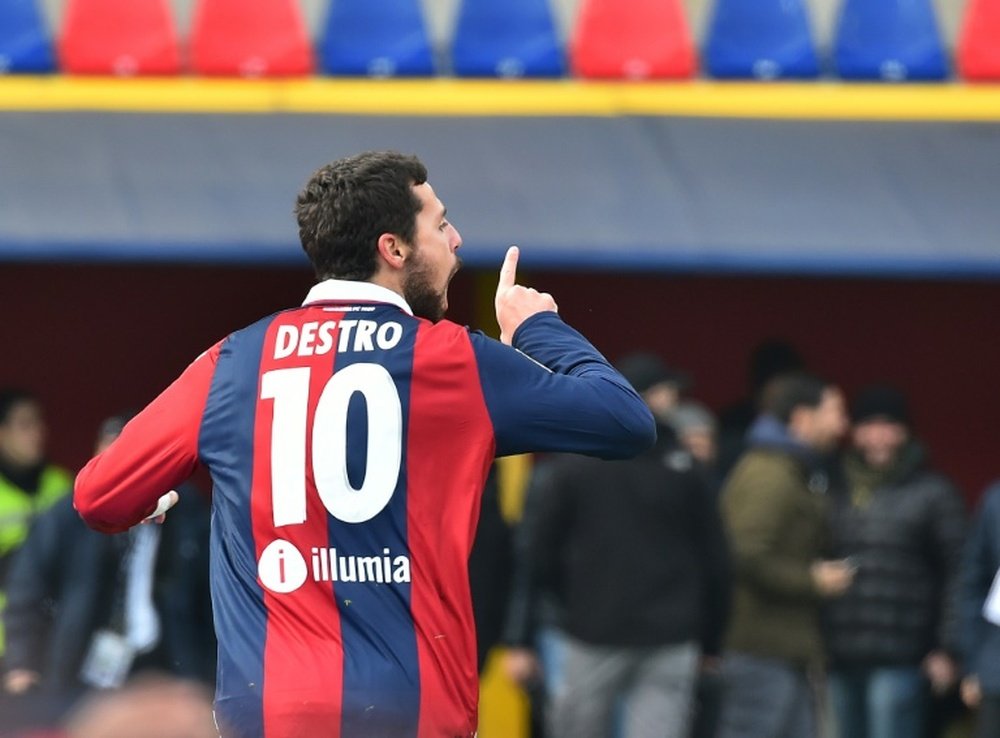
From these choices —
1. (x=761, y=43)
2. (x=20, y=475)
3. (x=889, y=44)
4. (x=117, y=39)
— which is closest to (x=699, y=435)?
(x=761, y=43)

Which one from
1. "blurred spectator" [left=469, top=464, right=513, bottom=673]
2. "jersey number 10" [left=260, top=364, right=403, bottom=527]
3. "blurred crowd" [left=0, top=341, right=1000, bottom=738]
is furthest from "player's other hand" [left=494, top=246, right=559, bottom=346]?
"blurred spectator" [left=469, top=464, right=513, bottom=673]

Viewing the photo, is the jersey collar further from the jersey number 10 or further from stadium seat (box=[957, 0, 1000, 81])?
stadium seat (box=[957, 0, 1000, 81])

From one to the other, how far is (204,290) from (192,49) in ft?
4.52

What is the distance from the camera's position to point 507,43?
897cm

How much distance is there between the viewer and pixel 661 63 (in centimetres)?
901

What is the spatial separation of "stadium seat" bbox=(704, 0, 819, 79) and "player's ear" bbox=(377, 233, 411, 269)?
5.58 m

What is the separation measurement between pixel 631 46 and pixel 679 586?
2.66 m

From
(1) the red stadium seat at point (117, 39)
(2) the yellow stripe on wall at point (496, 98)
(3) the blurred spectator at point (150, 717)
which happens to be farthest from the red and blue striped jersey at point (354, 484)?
(1) the red stadium seat at point (117, 39)

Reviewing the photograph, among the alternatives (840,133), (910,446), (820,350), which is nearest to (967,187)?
(840,133)

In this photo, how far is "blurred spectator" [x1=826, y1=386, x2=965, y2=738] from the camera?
7.85m

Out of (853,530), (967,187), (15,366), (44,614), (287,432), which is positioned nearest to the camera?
(287,432)

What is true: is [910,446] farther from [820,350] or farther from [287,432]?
[287,432]

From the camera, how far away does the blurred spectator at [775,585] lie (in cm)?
763

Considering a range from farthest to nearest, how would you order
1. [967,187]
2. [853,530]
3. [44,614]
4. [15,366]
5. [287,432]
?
[15,366]
[967,187]
[853,530]
[44,614]
[287,432]
